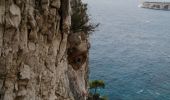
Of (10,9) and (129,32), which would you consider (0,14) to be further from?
(129,32)

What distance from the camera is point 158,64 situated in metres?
84.7

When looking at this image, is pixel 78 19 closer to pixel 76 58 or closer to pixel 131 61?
pixel 76 58

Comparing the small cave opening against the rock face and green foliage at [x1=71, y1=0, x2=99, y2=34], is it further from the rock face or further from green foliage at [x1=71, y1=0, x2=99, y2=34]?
the rock face

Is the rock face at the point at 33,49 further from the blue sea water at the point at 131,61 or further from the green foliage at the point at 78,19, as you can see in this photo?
the blue sea water at the point at 131,61

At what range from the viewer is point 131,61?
8588 cm

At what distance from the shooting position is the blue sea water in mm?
66375

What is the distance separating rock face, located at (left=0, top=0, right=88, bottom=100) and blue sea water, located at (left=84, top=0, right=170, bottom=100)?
3928 cm

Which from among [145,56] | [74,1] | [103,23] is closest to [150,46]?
[145,56]

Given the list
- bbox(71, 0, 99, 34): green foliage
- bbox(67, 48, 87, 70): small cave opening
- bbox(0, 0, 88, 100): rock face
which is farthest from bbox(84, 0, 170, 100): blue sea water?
bbox(0, 0, 88, 100): rock face

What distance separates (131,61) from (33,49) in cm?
6751

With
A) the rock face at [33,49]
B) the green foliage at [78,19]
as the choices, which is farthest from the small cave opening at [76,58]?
the rock face at [33,49]

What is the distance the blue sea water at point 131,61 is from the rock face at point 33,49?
129 ft

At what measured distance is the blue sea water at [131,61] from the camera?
66.4 m

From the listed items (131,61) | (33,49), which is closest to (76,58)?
(33,49)
